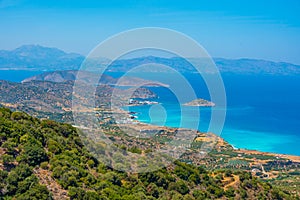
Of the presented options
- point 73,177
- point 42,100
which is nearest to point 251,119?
point 42,100

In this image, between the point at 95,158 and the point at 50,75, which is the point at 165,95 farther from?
the point at 95,158

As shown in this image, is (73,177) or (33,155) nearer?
(73,177)

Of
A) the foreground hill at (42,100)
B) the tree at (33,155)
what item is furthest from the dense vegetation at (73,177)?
the foreground hill at (42,100)

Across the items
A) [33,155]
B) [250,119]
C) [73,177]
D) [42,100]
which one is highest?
[250,119]

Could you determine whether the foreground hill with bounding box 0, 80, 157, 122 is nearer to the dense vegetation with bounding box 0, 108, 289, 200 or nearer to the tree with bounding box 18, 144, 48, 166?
the dense vegetation with bounding box 0, 108, 289, 200

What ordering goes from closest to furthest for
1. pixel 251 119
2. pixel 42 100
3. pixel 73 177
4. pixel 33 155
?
1. pixel 73 177
2. pixel 33 155
3. pixel 42 100
4. pixel 251 119

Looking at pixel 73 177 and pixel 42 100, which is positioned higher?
pixel 42 100

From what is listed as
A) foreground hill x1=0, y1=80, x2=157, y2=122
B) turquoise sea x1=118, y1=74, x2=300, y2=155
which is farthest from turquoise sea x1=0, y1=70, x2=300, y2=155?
foreground hill x1=0, y1=80, x2=157, y2=122

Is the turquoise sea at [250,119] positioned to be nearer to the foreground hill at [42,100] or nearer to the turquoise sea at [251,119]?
the turquoise sea at [251,119]

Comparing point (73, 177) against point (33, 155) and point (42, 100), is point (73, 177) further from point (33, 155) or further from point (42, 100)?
point (42, 100)
